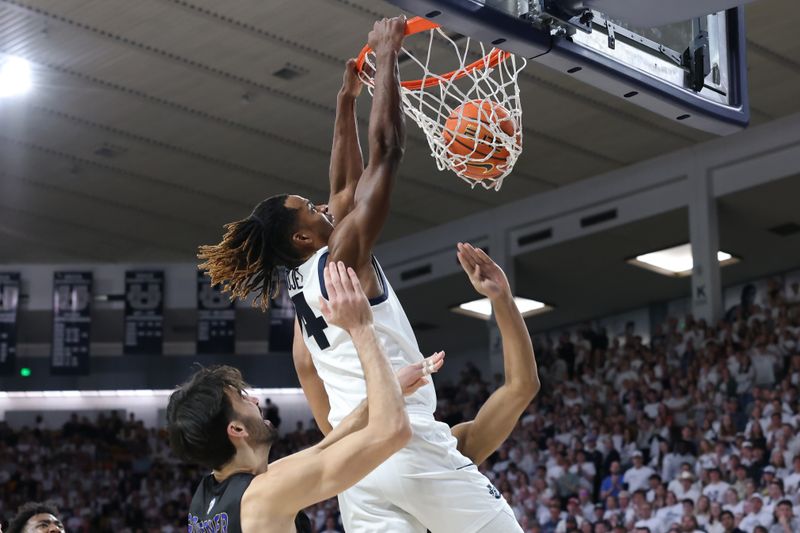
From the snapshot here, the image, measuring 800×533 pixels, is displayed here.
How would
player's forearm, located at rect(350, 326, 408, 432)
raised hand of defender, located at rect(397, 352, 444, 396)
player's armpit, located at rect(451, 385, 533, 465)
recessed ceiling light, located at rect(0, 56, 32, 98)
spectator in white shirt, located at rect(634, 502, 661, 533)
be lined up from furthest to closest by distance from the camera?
recessed ceiling light, located at rect(0, 56, 32, 98) → spectator in white shirt, located at rect(634, 502, 661, 533) → player's armpit, located at rect(451, 385, 533, 465) → raised hand of defender, located at rect(397, 352, 444, 396) → player's forearm, located at rect(350, 326, 408, 432)

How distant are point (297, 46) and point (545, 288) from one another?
8756 millimetres

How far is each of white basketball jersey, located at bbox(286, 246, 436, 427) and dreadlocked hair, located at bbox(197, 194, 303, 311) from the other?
0.11 meters

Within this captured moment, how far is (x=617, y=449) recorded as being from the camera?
14984 millimetres

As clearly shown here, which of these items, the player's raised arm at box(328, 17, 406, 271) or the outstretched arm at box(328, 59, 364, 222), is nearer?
the player's raised arm at box(328, 17, 406, 271)

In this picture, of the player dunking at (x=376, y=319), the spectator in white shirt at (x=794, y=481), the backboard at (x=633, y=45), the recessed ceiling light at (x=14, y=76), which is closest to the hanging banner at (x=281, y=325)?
the recessed ceiling light at (x=14, y=76)

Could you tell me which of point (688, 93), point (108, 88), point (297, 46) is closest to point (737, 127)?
point (688, 93)

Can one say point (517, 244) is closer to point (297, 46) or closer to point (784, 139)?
point (784, 139)

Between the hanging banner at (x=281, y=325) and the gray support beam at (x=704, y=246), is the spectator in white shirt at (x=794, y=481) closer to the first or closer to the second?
the gray support beam at (x=704, y=246)

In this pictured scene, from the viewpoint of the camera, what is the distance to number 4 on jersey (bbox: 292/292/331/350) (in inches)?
183

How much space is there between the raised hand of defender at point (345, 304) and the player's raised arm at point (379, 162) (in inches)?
36.8

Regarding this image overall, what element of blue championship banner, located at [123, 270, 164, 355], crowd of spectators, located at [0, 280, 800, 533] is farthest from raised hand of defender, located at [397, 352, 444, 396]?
blue championship banner, located at [123, 270, 164, 355]

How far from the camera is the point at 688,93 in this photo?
16.9ft

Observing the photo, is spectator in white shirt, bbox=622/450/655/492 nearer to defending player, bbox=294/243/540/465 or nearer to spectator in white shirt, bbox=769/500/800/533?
spectator in white shirt, bbox=769/500/800/533

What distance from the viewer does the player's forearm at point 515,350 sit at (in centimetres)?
484
